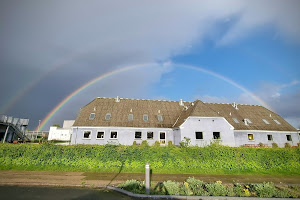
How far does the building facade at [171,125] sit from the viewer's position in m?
24.4

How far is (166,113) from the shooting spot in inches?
1209

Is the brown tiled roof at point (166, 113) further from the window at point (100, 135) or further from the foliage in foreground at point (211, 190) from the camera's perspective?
the foliage in foreground at point (211, 190)

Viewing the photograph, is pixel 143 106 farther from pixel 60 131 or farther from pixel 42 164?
pixel 60 131

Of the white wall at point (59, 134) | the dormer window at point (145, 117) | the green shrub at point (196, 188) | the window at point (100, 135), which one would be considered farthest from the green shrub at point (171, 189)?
the white wall at point (59, 134)

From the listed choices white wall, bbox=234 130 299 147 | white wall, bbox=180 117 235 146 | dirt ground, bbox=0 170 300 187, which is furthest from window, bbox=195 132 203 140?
dirt ground, bbox=0 170 300 187

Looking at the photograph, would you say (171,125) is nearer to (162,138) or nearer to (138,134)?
(162,138)

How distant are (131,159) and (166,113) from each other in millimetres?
17956

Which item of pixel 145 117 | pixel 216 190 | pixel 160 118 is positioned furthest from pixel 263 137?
pixel 216 190

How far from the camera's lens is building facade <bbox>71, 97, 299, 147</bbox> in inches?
961

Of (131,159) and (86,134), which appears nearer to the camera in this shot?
(131,159)

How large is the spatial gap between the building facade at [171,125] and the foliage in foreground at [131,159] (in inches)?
327

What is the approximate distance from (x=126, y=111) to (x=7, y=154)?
1794cm

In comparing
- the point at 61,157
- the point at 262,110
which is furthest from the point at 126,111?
the point at 262,110

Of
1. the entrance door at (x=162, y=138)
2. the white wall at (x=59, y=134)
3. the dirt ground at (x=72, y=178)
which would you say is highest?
the white wall at (x=59, y=134)
